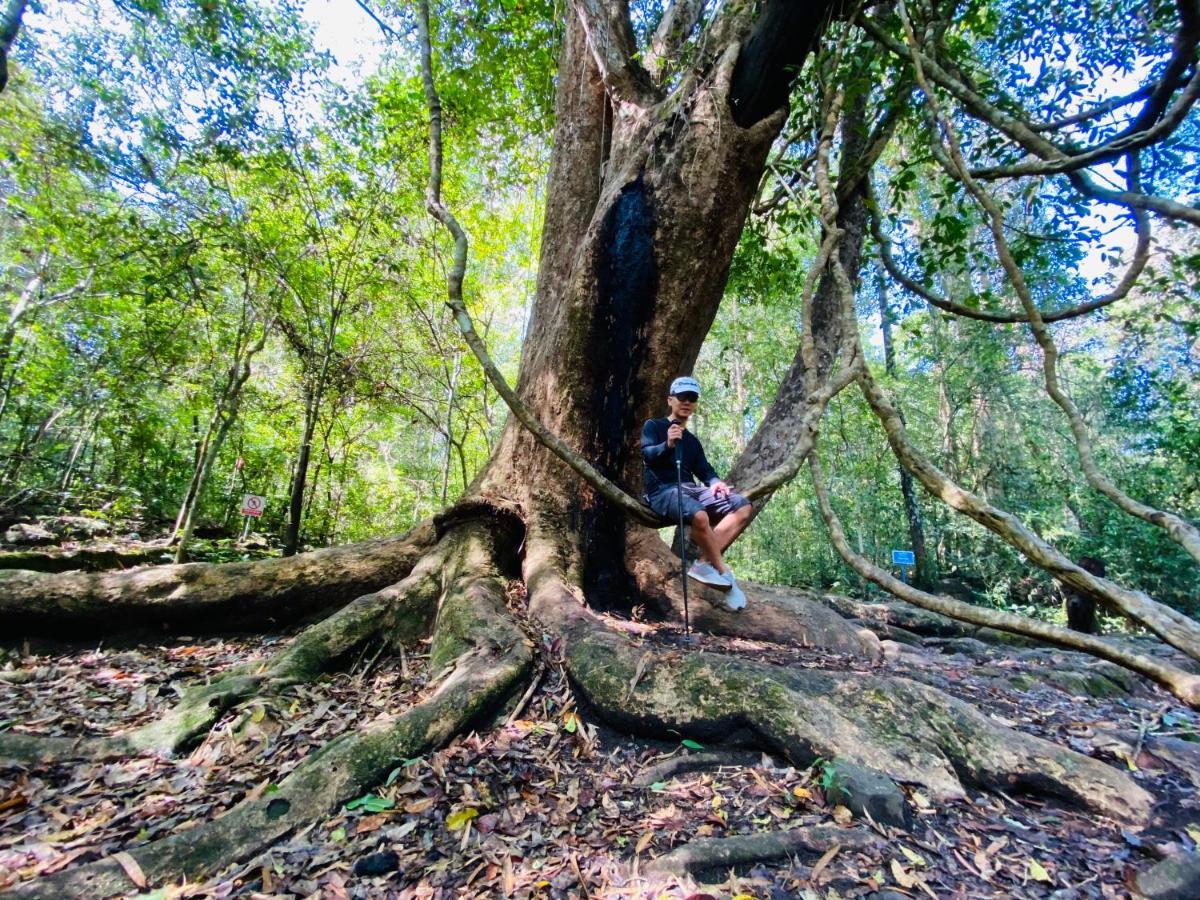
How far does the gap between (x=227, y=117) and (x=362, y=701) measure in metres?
7.64

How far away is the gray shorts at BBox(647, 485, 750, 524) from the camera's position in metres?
4.04

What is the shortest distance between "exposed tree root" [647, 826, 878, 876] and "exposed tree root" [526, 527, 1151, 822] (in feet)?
1.27

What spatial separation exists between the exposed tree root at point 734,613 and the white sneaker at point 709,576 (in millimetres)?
92

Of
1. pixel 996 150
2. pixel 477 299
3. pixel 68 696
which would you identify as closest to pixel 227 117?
pixel 477 299

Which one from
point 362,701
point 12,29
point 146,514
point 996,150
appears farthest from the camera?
point 146,514

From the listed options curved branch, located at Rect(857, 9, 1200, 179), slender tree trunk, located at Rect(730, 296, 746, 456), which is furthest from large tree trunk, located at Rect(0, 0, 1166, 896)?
slender tree trunk, located at Rect(730, 296, 746, 456)

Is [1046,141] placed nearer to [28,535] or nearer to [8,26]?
[8,26]

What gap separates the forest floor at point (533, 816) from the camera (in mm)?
1810

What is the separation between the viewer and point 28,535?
682 centimetres

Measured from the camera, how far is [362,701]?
9.86 feet

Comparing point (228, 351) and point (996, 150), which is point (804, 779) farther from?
point (228, 351)

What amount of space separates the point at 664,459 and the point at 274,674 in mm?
2692

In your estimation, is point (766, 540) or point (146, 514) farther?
point (766, 540)

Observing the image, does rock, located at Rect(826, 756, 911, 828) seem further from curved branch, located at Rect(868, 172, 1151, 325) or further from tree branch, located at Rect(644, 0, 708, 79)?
tree branch, located at Rect(644, 0, 708, 79)
